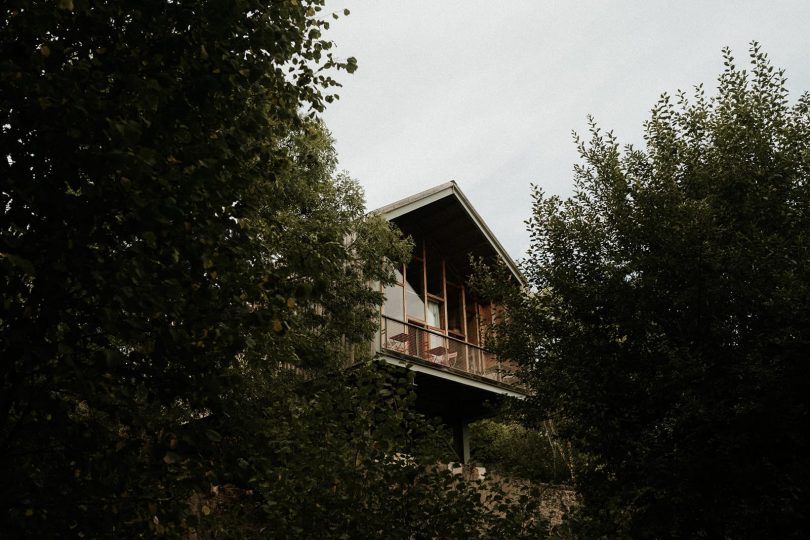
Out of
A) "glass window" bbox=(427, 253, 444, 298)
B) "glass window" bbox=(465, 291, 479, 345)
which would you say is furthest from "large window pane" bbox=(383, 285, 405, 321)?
"glass window" bbox=(465, 291, 479, 345)

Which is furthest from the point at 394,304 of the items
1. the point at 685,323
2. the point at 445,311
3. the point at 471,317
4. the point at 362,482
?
the point at 362,482

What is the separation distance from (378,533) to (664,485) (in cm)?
474

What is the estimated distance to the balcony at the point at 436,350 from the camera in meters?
16.0

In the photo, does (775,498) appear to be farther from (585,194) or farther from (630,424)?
(585,194)

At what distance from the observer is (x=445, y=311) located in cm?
1933

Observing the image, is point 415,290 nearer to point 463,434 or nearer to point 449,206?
point 449,206

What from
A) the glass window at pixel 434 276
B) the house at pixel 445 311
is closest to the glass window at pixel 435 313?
the house at pixel 445 311

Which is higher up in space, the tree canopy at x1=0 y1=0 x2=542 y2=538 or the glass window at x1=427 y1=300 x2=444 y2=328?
the glass window at x1=427 y1=300 x2=444 y2=328

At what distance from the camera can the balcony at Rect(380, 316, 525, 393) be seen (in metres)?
16.0

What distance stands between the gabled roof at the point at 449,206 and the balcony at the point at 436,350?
243 centimetres

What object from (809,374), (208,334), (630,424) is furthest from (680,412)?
(208,334)

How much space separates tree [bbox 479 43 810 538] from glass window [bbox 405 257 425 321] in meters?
6.57

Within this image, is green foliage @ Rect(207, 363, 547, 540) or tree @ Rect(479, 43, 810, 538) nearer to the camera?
green foliage @ Rect(207, 363, 547, 540)

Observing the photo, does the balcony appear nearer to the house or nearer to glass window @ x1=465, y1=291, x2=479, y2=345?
the house
